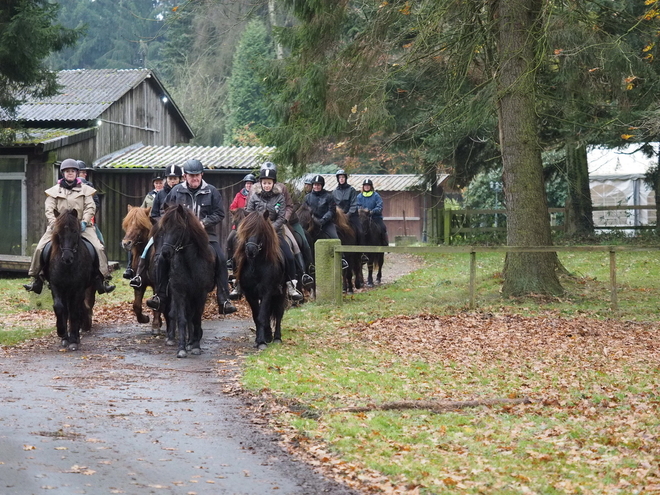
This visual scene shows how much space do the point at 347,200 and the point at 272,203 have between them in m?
8.70

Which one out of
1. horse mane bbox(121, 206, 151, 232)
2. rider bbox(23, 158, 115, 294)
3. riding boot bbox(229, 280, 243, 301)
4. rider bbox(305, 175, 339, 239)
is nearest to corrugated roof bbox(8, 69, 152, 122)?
rider bbox(305, 175, 339, 239)

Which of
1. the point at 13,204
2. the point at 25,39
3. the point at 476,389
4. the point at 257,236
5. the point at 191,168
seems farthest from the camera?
the point at 13,204

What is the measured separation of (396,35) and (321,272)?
5092mm

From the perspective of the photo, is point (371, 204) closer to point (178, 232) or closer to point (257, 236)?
point (257, 236)

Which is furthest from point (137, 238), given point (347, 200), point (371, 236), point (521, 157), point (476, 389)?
point (371, 236)

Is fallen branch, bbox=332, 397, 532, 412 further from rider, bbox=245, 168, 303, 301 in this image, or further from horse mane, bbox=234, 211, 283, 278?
rider, bbox=245, 168, 303, 301

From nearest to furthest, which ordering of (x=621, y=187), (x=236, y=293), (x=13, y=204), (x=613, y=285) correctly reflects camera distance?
1. (x=236, y=293)
2. (x=613, y=285)
3. (x=13, y=204)
4. (x=621, y=187)

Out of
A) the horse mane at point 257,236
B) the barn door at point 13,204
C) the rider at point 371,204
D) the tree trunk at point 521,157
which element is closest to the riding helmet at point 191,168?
the horse mane at point 257,236

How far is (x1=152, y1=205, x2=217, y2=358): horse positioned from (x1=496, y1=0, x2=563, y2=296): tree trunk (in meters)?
6.26

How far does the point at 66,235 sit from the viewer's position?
12984 mm

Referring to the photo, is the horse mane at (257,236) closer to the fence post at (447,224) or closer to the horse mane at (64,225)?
the horse mane at (64,225)

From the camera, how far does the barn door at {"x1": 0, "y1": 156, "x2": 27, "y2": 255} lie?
29266 mm

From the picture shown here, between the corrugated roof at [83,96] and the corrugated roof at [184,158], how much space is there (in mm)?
1758

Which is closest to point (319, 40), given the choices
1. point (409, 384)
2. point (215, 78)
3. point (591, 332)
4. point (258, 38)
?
point (591, 332)
